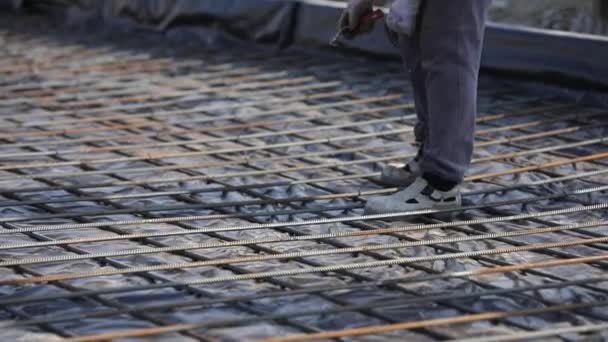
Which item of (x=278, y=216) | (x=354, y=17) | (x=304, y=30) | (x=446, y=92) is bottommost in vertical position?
(x=278, y=216)

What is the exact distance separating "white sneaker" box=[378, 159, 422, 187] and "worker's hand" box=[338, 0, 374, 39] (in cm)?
39

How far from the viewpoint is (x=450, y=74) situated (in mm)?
2426

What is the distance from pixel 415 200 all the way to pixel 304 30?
8.38 feet

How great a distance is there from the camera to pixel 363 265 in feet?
7.12

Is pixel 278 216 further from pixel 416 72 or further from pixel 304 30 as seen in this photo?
pixel 304 30

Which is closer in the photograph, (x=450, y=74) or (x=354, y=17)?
(x=450, y=74)

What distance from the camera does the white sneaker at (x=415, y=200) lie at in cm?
254

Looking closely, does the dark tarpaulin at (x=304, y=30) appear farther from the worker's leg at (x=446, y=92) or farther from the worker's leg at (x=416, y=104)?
the worker's leg at (x=446, y=92)

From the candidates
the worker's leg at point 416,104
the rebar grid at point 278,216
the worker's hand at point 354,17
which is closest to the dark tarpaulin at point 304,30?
the rebar grid at point 278,216

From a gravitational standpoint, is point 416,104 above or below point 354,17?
below

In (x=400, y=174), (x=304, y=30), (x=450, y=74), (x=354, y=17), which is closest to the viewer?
(x=450, y=74)

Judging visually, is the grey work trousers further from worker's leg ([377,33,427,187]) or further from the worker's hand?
the worker's hand

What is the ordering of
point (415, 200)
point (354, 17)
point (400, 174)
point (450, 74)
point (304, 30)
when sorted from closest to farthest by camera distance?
point (450, 74)
point (415, 200)
point (354, 17)
point (400, 174)
point (304, 30)

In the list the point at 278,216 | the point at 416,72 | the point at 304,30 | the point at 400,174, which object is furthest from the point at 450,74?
the point at 304,30
